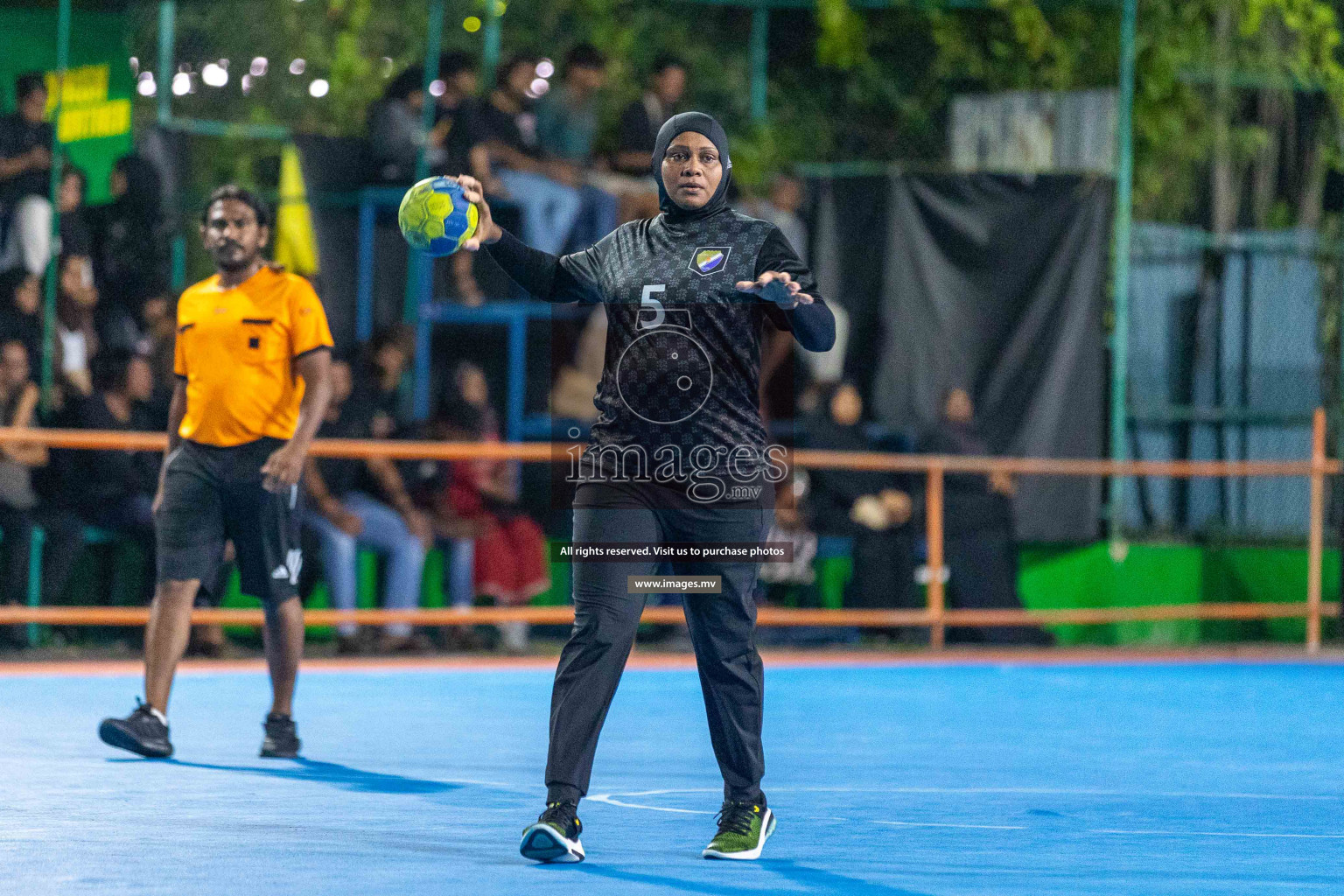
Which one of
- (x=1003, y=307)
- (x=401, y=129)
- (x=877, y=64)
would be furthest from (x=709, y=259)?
(x=877, y=64)

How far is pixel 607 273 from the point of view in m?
5.48

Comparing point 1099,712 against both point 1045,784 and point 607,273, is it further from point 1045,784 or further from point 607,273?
point 607,273

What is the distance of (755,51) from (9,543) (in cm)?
827

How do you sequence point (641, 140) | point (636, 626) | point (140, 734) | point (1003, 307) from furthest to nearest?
point (1003, 307), point (641, 140), point (140, 734), point (636, 626)

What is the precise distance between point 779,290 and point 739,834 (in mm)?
1449

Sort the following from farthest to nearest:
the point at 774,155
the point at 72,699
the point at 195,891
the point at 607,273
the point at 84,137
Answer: the point at 774,155
the point at 84,137
the point at 72,699
the point at 607,273
the point at 195,891

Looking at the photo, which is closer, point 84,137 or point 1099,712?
point 1099,712

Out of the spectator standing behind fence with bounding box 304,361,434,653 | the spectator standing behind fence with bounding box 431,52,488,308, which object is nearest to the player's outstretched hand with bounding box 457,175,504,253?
the spectator standing behind fence with bounding box 304,361,434,653

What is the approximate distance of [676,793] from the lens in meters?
6.80

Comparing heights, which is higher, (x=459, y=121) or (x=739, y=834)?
(x=459, y=121)

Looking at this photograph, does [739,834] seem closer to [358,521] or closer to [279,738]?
[279,738]

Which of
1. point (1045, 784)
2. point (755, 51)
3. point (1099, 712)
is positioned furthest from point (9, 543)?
point (755, 51)

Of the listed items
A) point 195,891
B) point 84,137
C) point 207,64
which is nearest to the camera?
point 195,891

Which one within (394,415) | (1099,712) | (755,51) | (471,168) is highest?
(755,51)
